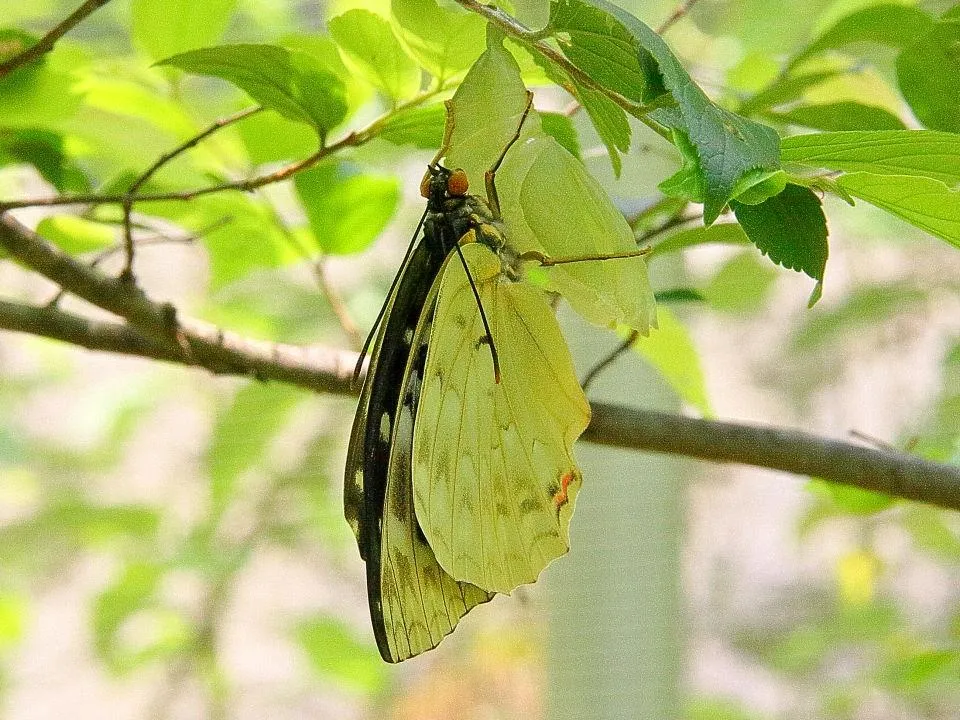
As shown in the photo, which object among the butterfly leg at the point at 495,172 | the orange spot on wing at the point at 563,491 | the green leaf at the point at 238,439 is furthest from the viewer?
the green leaf at the point at 238,439

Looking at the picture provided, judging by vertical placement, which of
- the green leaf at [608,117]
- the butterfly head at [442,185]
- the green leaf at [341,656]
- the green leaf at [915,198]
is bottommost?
the green leaf at [341,656]

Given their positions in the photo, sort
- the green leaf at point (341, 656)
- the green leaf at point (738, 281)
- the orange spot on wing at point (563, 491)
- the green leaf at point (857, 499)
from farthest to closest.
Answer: the green leaf at point (341, 656), the green leaf at point (738, 281), the green leaf at point (857, 499), the orange spot on wing at point (563, 491)

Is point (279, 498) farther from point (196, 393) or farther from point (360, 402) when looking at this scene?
point (360, 402)

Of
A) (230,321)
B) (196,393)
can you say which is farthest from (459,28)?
(196,393)

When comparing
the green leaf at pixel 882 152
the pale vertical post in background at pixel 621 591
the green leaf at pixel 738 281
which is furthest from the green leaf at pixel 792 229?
the pale vertical post in background at pixel 621 591

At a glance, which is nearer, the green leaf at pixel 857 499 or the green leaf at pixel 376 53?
the green leaf at pixel 376 53

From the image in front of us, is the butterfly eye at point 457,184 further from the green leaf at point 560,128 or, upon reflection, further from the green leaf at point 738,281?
the green leaf at point 738,281
